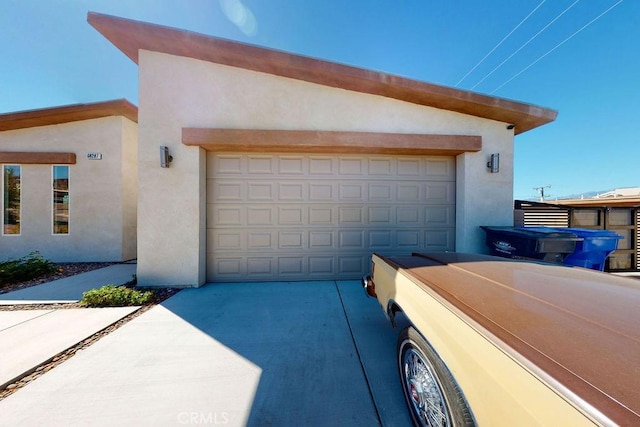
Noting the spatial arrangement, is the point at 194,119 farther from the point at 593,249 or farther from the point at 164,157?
the point at 593,249

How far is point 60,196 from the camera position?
694cm

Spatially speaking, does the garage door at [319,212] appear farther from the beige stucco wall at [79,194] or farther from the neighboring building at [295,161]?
the beige stucco wall at [79,194]

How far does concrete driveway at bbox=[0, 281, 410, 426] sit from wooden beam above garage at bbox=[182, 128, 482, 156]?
3.19 m

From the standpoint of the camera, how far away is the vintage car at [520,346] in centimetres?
83

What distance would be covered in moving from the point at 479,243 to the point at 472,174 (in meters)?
1.53

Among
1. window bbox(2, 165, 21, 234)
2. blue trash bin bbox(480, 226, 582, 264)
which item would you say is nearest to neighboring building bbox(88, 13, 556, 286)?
blue trash bin bbox(480, 226, 582, 264)

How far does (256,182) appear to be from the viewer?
16.7 feet

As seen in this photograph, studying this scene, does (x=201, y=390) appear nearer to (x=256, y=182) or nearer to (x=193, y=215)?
(x=193, y=215)

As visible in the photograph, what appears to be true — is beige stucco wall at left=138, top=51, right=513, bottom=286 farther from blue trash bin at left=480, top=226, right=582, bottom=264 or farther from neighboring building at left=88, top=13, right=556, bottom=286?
blue trash bin at left=480, top=226, right=582, bottom=264

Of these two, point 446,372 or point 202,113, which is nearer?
point 446,372

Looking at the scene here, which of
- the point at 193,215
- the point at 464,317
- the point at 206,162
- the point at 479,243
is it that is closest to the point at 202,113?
the point at 206,162

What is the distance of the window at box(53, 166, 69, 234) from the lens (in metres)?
6.90

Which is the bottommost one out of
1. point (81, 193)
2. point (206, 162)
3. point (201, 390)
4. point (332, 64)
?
point (201, 390)

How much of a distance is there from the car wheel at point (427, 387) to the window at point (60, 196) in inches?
387
